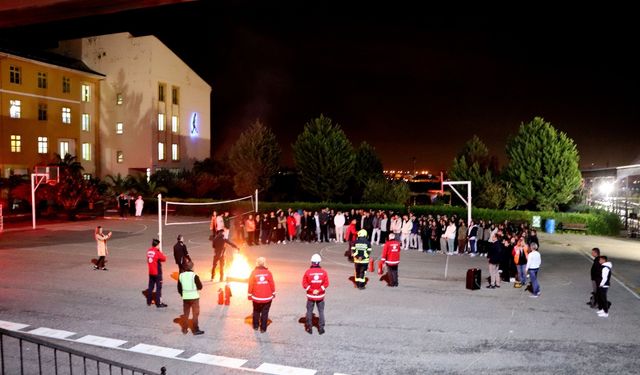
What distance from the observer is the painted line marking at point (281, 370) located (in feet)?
32.1

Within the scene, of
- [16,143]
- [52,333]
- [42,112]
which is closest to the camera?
[52,333]

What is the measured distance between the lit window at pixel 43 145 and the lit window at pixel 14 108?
343 centimetres

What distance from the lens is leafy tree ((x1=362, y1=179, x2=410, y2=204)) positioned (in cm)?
4131

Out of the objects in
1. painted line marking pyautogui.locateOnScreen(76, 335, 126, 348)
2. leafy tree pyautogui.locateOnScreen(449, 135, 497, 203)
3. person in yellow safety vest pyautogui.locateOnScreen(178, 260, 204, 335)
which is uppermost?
leafy tree pyautogui.locateOnScreen(449, 135, 497, 203)

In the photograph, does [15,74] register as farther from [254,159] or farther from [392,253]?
[392,253]

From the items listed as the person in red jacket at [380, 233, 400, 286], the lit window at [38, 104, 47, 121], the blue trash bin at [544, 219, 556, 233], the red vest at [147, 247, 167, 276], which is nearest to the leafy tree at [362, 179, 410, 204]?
the blue trash bin at [544, 219, 556, 233]

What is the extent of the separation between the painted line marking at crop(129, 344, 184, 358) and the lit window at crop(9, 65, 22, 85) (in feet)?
153

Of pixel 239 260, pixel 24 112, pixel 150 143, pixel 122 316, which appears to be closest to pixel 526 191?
Result: pixel 239 260

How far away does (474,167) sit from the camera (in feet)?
139

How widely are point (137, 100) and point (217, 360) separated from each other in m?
51.6

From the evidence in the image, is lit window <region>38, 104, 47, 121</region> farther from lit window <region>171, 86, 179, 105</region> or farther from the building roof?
lit window <region>171, 86, 179, 105</region>

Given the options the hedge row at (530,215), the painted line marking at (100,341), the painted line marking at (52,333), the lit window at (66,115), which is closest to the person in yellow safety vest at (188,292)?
the painted line marking at (100,341)

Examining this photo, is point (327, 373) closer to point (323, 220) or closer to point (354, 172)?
point (323, 220)

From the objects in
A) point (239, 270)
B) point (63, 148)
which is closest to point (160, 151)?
point (63, 148)
